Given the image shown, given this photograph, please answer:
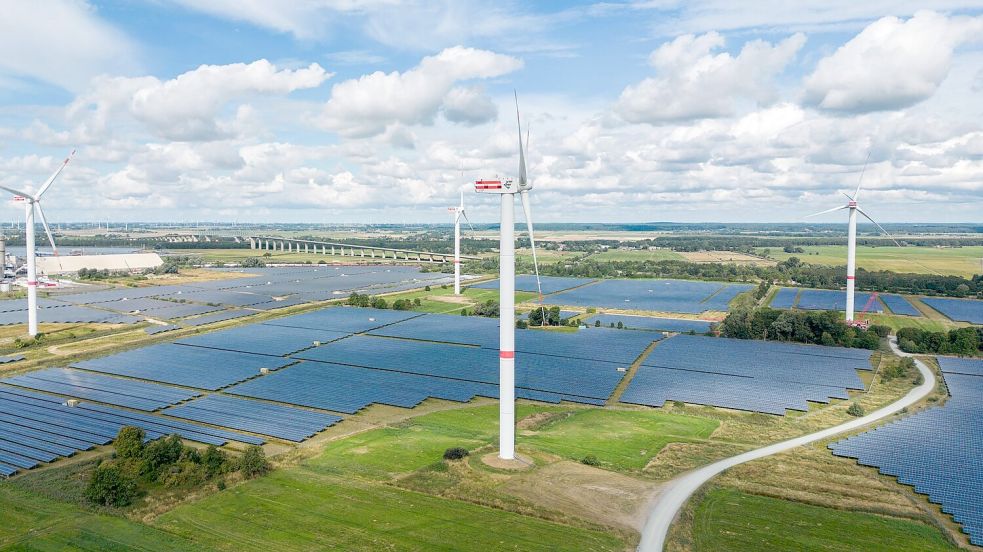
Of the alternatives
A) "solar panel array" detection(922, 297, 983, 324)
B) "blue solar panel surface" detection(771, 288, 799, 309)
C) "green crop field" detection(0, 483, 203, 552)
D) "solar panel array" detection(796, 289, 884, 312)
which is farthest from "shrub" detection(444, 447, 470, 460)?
"solar panel array" detection(922, 297, 983, 324)

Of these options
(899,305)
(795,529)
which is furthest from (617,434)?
(899,305)

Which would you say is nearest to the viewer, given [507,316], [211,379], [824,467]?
[507,316]

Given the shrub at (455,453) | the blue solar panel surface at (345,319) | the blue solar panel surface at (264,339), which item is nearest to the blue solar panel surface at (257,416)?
the shrub at (455,453)

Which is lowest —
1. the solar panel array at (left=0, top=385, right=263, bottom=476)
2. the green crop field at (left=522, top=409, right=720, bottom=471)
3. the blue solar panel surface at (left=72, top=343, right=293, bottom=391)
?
the green crop field at (left=522, top=409, right=720, bottom=471)

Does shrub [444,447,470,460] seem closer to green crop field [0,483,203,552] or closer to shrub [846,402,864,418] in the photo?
green crop field [0,483,203,552]

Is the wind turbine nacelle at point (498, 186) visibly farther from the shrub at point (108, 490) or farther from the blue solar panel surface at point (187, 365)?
the blue solar panel surface at point (187, 365)

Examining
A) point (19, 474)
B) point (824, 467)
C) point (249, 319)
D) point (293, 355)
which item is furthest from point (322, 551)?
point (249, 319)

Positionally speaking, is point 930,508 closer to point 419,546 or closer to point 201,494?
point 419,546
